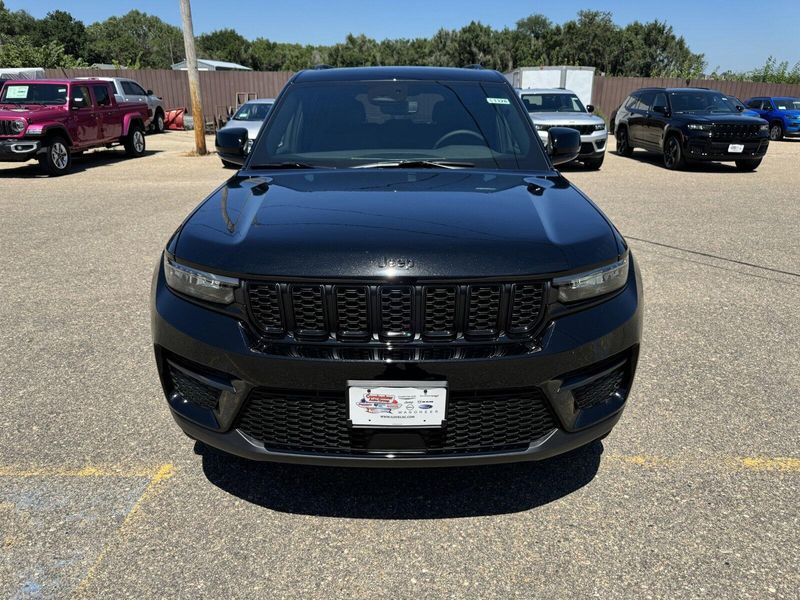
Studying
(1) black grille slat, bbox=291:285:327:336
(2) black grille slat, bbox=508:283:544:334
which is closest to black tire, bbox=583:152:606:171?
(2) black grille slat, bbox=508:283:544:334

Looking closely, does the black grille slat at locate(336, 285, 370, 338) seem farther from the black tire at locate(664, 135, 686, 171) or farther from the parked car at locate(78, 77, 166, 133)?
the parked car at locate(78, 77, 166, 133)

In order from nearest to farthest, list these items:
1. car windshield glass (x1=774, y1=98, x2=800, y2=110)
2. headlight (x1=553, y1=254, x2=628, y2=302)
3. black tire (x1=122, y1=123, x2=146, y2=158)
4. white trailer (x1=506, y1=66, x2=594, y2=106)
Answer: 1. headlight (x1=553, y1=254, x2=628, y2=302)
2. black tire (x1=122, y1=123, x2=146, y2=158)
3. car windshield glass (x1=774, y1=98, x2=800, y2=110)
4. white trailer (x1=506, y1=66, x2=594, y2=106)

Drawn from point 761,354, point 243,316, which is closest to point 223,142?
point 243,316

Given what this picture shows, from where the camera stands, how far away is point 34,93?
13.1m

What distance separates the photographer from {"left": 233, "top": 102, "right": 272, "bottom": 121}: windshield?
48.6ft

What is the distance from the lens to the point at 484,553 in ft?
7.47

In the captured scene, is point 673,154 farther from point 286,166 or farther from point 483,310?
point 483,310

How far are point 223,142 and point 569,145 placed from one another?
2.07m

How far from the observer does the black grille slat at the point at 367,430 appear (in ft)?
6.97

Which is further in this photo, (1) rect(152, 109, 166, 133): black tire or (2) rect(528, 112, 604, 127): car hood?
(1) rect(152, 109, 166, 133): black tire

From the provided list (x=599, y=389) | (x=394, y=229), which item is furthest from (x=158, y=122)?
(x=599, y=389)

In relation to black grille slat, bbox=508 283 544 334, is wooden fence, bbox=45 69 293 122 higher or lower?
higher

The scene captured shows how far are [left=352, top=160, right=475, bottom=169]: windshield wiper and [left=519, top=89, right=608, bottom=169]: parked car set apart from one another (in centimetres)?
1035

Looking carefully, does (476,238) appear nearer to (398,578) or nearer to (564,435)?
(564,435)
